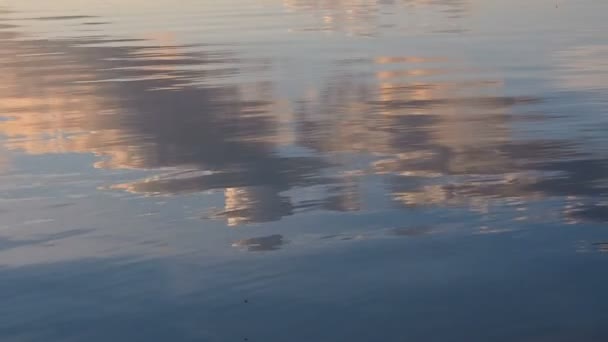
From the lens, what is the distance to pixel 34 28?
26.0m

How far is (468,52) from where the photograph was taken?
1861 cm

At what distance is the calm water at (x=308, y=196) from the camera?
20.3ft

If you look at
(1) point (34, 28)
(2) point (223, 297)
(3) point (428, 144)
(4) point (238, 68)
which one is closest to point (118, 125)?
(3) point (428, 144)

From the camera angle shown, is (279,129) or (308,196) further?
(279,129)

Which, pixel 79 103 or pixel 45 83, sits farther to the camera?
pixel 45 83

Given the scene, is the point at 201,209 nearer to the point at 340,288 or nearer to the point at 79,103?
the point at 340,288

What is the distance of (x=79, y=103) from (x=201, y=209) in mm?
6062

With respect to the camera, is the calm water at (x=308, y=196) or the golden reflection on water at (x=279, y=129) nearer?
the calm water at (x=308, y=196)

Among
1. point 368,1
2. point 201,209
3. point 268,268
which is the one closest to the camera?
point 268,268

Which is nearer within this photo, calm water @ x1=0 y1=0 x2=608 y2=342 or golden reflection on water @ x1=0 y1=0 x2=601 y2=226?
calm water @ x1=0 y1=0 x2=608 y2=342

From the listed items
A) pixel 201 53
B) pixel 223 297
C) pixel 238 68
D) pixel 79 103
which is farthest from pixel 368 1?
pixel 223 297

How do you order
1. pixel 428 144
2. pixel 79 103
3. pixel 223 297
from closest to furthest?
pixel 223 297 < pixel 428 144 < pixel 79 103

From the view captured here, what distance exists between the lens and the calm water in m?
6.20

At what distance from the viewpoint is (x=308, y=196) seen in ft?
29.1
